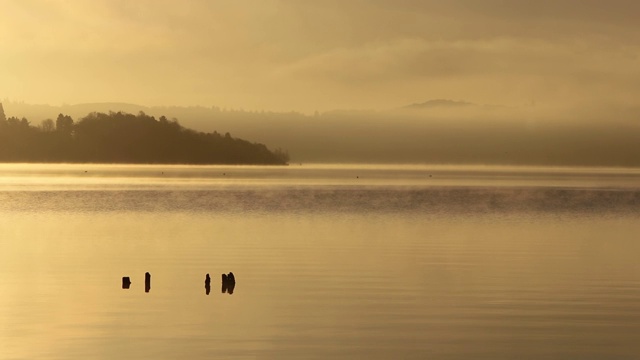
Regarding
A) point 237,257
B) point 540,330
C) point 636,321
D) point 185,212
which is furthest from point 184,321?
point 185,212

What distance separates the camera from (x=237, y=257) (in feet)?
212

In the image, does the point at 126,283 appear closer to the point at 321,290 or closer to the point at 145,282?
the point at 145,282

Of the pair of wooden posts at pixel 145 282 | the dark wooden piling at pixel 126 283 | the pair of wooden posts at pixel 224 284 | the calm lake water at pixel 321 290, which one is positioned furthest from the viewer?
the dark wooden piling at pixel 126 283

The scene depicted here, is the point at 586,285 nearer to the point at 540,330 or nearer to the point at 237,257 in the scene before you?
the point at 540,330

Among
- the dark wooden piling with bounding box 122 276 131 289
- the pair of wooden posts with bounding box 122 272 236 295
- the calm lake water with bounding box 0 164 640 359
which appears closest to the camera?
the calm lake water with bounding box 0 164 640 359

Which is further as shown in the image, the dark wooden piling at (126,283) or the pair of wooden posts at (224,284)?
the dark wooden piling at (126,283)

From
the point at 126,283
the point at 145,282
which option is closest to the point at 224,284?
the point at 145,282

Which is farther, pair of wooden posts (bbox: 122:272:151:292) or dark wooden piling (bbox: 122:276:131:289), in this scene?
dark wooden piling (bbox: 122:276:131:289)

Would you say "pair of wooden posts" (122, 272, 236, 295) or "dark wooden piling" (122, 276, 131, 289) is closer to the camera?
"pair of wooden posts" (122, 272, 236, 295)

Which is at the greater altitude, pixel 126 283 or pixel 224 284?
pixel 224 284

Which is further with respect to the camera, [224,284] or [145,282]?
[145,282]

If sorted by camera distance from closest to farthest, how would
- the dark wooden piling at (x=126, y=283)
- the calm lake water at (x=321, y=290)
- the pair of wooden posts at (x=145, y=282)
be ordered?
the calm lake water at (x=321, y=290), the pair of wooden posts at (x=145, y=282), the dark wooden piling at (x=126, y=283)

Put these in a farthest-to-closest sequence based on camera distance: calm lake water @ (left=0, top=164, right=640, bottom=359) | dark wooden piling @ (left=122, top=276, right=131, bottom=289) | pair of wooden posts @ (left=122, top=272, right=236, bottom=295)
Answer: dark wooden piling @ (left=122, top=276, right=131, bottom=289) < pair of wooden posts @ (left=122, top=272, right=236, bottom=295) < calm lake water @ (left=0, top=164, right=640, bottom=359)

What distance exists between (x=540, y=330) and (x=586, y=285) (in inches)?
522
